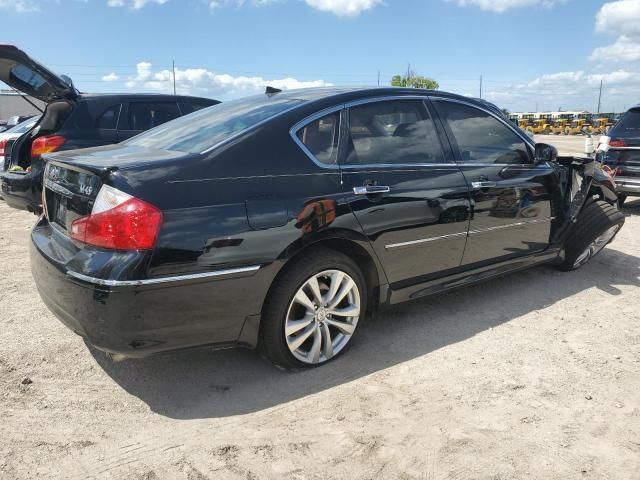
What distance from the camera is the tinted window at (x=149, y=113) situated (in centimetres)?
690

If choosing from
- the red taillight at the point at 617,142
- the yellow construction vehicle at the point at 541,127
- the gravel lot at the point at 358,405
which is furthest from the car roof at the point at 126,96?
the yellow construction vehicle at the point at 541,127

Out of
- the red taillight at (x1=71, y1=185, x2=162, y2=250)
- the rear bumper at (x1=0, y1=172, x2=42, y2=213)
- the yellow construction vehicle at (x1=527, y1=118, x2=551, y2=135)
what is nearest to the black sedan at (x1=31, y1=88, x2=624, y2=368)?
the red taillight at (x1=71, y1=185, x2=162, y2=250)

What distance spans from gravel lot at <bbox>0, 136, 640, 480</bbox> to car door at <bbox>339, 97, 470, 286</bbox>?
601mm

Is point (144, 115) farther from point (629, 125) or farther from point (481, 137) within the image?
point (629, 125)

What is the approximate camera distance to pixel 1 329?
3648mm

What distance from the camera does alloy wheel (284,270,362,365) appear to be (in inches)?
119

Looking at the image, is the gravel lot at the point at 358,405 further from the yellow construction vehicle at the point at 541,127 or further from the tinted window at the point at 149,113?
the yellow construction vehicle at the point at 541,127

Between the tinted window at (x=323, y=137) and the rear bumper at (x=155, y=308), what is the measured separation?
808mm

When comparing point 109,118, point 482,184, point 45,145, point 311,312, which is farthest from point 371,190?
point 109,118

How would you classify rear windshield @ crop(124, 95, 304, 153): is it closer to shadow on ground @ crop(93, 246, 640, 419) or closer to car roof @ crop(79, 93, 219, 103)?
shadow on ground @ crop(93, 246, 640, 419)

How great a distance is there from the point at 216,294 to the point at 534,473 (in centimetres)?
167

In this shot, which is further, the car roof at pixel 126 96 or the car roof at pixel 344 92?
the car roof at pixel 126 96

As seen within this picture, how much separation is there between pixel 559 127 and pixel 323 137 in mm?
46916

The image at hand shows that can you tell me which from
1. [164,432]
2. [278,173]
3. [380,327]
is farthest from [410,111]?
[164,432]
